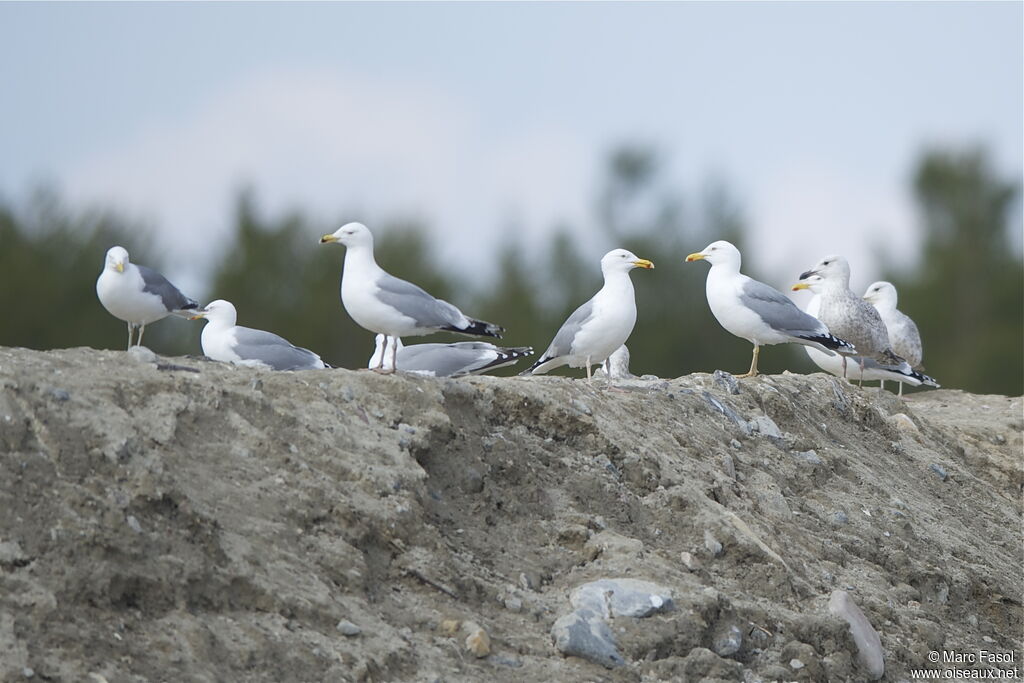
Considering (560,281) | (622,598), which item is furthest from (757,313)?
(560,281)

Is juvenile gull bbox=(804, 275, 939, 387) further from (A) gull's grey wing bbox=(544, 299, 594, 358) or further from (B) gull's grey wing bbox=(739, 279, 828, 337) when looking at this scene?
(A) gull's grey wing bbox=(544, 299, 594, 358)

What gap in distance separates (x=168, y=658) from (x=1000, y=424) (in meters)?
9.33

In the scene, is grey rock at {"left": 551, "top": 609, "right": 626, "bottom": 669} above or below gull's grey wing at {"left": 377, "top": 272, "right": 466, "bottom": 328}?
below

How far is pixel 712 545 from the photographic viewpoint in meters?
6.98

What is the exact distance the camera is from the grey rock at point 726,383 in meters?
9.30

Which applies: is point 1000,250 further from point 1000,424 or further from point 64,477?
point 64,477

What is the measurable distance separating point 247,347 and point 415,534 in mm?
4859

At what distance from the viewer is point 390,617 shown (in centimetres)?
581

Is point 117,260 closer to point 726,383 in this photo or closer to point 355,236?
point 355,236

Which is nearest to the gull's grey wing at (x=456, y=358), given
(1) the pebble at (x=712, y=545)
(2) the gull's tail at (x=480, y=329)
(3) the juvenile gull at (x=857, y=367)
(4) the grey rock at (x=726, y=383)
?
(2) the gull's tail at (x=480, y=329)

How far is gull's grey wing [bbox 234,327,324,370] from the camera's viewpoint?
33.7 feet

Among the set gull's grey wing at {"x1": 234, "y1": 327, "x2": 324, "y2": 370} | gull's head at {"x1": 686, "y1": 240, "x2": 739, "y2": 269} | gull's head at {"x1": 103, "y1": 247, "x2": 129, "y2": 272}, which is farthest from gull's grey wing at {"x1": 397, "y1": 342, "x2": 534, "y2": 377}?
gull's head at {"x1": 103, "y1": 247, "x2": 129, "y2": 272}

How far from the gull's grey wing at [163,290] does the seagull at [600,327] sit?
3651mm

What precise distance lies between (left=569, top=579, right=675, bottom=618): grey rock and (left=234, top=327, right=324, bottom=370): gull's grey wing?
417cm
